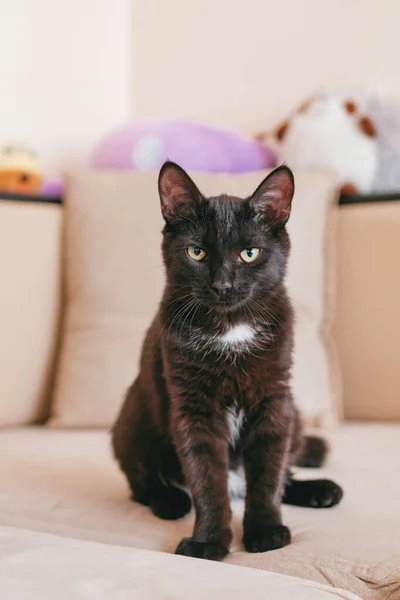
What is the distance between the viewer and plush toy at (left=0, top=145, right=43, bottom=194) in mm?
2160

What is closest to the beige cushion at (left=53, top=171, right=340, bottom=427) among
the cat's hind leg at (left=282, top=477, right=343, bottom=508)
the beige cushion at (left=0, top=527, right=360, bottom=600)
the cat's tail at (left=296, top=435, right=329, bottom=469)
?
the cat's tail at (left=296, top=435, right=329, bottom=469)

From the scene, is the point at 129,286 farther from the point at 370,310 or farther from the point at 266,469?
the point at 266,469

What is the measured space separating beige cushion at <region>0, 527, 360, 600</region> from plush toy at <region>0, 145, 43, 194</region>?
1.49 m

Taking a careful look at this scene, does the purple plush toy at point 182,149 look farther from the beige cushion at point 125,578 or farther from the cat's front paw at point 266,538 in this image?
the beige cushion at point 125,578

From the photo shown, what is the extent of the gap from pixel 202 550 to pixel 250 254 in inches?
17.8

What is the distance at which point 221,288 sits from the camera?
1094 mm

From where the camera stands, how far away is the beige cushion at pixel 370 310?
1.89 metres

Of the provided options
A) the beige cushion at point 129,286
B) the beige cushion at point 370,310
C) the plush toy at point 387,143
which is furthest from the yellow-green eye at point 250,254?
the plush toy at point 387,143

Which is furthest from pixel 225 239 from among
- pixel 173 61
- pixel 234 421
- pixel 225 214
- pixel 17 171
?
pixel 173 61

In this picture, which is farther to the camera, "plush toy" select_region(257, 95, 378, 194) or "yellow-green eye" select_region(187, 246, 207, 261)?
"plush toy" select_region(257, 95, 378, 194)

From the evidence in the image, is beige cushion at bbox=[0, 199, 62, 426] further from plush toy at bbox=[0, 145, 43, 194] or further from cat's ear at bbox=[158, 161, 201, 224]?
cat's ear at bbox=[158, 161, 201, 224]

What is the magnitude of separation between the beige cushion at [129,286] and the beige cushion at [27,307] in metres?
0.06

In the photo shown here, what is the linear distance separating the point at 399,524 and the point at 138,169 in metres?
1.45

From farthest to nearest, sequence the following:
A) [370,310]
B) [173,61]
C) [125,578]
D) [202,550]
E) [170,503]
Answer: [173,61], [370,310], [170,503], [202,550], [125,578]
